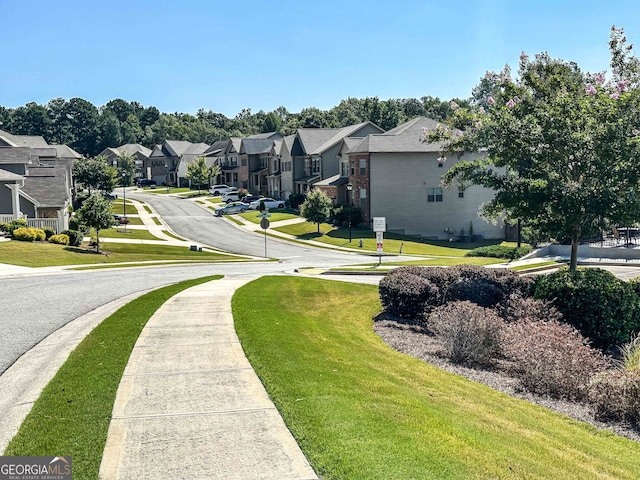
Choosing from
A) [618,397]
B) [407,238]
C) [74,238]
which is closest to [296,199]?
[407,238]

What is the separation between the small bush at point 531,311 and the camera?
15.5 metres

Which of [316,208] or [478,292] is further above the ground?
[316,208]

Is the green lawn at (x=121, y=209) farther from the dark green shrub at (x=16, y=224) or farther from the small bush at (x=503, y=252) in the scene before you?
the small bush at (x=503, y=252)

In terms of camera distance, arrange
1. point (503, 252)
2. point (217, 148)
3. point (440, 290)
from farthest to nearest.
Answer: point (217, 148), point (503, 252), point (440, 290)

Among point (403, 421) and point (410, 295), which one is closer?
point (403, 421)

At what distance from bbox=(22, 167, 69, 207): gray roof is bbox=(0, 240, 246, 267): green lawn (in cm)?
487

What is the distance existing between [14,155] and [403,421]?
54037 millimetres

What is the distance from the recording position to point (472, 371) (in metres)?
12.8

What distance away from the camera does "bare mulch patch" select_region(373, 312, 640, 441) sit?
10194mm

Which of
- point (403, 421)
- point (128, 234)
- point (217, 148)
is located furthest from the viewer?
point (217, 148)

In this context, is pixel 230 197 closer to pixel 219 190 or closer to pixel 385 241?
pixel 219 190

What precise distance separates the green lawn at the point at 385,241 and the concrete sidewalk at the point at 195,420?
130ft

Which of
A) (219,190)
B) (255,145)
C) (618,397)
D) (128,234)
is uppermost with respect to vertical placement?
(255,145)

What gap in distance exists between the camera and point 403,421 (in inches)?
304
